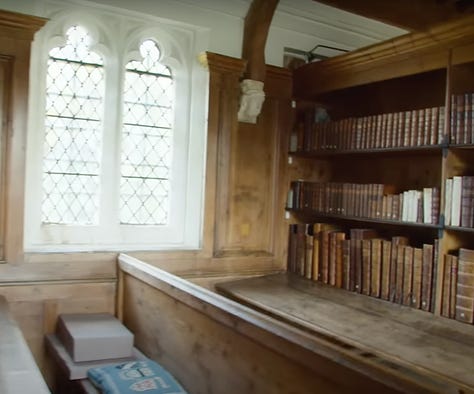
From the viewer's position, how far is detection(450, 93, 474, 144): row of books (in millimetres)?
2771

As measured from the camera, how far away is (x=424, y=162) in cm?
349

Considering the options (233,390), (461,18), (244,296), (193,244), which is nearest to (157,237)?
(193,244)

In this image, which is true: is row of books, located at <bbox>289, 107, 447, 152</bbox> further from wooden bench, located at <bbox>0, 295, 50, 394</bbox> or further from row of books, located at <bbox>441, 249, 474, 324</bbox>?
wooden bench, located at <bbox>0, 295, 50, 394</bbox>

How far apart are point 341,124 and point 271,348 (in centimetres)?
214

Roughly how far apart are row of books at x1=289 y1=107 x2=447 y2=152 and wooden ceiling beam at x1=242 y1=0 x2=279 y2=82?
1.70 feet

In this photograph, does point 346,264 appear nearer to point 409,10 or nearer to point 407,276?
point 407,276

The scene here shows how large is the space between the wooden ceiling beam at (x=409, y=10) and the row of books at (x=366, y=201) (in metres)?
0.89

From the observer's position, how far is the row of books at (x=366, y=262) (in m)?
3.02

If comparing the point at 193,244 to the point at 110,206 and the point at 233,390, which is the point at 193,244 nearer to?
the point at 110,206

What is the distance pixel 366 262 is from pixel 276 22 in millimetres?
1777

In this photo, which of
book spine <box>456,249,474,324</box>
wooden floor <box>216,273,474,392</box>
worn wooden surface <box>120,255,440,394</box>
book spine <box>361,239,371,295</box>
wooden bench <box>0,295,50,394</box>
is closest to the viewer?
worn wooden surface <box>120,255,440,394</box>

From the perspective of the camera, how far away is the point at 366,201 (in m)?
3.40

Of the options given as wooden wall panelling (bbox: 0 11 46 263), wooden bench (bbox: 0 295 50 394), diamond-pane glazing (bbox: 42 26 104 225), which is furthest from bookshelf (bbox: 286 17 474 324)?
wooden bench (bbox: 0 295 50 394)

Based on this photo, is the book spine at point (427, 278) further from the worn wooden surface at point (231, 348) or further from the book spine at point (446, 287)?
the worn wooden surface at point (231, 348)
